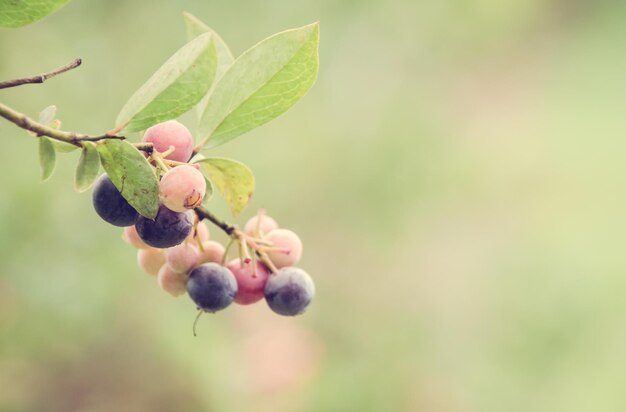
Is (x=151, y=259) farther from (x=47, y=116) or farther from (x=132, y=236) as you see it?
(x=47, y=116)

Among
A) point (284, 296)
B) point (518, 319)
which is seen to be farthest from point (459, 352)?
point (284, 296)

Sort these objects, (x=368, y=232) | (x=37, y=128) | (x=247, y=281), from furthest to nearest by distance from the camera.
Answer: (x=368, y=232) → (x=247, y=281) → (x=37, y=128)

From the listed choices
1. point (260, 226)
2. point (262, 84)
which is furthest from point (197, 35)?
point (260, 226)

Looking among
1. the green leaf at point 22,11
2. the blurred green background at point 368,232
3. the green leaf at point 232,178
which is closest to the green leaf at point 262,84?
the green leaf at point 232,178

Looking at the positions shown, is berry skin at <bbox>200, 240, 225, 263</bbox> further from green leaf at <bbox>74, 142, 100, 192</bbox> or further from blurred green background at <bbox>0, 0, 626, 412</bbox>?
blurred green background at <bbox>0, 0, 626, 412</bbox>

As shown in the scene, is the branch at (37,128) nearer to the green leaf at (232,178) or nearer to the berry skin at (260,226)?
the green leaf at (232,178)

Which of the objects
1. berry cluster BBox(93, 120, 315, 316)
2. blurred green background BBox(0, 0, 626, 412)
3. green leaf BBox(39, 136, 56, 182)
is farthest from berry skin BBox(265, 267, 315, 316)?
blurred green background BBox(0, 0, 626, 412)
